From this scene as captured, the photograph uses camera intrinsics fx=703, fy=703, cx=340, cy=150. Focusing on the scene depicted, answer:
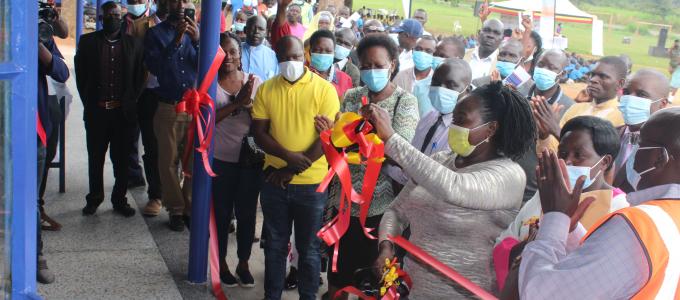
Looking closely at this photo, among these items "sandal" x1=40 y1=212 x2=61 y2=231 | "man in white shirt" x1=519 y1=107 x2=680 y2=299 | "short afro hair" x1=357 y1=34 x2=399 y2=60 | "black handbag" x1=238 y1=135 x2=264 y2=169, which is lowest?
"sandal" x1=40 y1=212 x2=61 y2=231

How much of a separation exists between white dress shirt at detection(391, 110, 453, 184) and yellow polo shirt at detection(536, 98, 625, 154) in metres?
0.74

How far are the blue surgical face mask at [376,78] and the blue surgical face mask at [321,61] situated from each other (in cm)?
102

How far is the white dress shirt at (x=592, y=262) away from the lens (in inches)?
66.7

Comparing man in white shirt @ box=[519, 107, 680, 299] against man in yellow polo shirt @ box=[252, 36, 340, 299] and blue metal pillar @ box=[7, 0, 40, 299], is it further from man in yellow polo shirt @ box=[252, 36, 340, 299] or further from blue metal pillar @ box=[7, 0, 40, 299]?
man in yellow polo shirt @ box=[252, 36, 340, 299]

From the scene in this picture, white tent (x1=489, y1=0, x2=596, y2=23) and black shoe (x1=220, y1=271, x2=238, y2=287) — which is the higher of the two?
white tent (x1=489, y1=0, x2=596, y2=23)

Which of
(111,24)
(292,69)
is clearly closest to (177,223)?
(111,24)

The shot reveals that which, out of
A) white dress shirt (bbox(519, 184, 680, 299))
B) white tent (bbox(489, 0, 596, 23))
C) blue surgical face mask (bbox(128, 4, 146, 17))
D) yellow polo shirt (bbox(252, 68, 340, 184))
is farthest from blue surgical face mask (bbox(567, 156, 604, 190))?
blue surgical face mask (bbox(128, 4, 146, 17))

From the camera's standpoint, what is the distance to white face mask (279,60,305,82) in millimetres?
3785

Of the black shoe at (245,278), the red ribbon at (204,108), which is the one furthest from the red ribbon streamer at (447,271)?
the black shoe at (245,278)

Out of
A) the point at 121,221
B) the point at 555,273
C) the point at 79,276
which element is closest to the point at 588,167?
the point at 555,273

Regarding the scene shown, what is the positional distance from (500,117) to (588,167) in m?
0.47

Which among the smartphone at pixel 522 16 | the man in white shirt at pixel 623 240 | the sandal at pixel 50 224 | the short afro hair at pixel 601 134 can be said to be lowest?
the sandal at pixel 50 224

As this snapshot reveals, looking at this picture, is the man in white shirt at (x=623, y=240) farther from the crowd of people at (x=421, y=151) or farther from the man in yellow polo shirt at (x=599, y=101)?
the man in yellow polo shirt at (x=599, y=101)

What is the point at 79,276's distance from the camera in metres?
4.36
